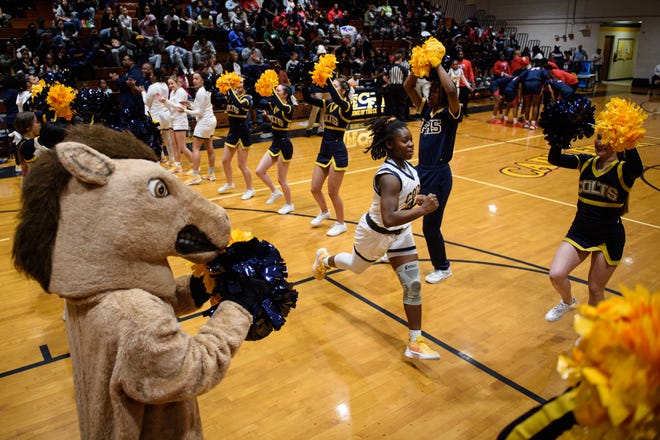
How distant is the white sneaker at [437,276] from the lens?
4.71 m

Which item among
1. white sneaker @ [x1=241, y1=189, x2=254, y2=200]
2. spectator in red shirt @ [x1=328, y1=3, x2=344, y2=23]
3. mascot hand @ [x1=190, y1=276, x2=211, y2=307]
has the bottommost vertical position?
white sneaker @ [x1=241, y1=189, x2=254, y2=200]

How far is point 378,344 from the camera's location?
3.76m

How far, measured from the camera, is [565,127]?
370 cm

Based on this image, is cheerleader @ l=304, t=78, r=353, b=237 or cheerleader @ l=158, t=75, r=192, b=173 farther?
cheerleader @ l=158, t=75, r=192, b=173

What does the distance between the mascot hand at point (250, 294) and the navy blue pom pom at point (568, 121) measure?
9.27 ft

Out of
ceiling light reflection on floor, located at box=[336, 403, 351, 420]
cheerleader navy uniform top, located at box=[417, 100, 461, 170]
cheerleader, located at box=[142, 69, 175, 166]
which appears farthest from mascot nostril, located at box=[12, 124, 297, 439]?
cheerleader, located at box=[142, 69, 175, 166]

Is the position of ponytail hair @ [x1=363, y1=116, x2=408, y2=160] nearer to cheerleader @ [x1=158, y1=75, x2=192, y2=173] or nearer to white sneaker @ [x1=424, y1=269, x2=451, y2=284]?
white sneaker @ [x1=424, y1=269, x2=451, y2=284]

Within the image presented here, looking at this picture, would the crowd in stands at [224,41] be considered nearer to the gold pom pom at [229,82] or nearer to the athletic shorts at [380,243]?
the gold pom pom at [229,82]

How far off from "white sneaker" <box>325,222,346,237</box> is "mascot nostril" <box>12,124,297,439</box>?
13.7 ft

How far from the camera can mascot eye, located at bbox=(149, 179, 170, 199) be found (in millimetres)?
1564

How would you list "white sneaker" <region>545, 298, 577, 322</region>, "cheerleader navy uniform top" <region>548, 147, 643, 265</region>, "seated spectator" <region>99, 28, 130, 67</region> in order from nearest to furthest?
"cheerleader navy uniform top" <region>548, 147, 643, 265</region> < "white sneaker" <region>545, 298, 577, 322</region> < "seated spectator" <region>99, 28, 130, 67</region>

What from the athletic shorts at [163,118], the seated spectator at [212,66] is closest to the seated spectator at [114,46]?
the seated spectator at [212,66]

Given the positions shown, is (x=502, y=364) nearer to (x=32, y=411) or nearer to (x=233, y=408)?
(x=233, y=408)

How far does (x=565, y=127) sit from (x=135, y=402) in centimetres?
335
